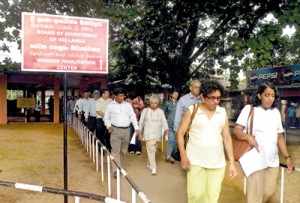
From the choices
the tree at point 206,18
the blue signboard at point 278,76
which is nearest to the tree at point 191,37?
the tree at point 206,18

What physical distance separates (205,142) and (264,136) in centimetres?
76

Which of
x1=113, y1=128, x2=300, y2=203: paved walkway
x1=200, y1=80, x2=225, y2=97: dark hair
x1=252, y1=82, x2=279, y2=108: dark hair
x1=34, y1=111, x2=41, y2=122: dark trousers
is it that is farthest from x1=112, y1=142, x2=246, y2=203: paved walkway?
x1=34, y1=111, x2=41, y2=122: dark trousers

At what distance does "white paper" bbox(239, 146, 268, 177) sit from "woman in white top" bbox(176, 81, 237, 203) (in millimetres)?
211

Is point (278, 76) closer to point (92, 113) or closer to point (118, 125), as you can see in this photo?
point (92, 113)

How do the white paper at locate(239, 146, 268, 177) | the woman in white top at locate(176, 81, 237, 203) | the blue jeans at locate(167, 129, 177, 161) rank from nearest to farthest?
the woman in white top at locate(176, 81, 237, 203) < the white paper at locate(239, 146, 268, 177) < the blue jeans at locate(167, 129, 177, 161)

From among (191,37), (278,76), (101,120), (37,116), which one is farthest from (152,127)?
(278,76)

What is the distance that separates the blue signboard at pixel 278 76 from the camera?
67.2 ft

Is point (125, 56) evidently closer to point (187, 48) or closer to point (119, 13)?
point (187, 48)

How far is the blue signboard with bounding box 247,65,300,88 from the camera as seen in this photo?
20.5 m

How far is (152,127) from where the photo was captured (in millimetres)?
7648

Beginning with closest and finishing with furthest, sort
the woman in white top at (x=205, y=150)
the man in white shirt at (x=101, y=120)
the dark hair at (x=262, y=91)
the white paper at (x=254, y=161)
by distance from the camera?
the woman in white top at (x=205, y=150), the white paper at (x=254, y=161), the dark hair at (x=262, y=91), the man in white shirt at (x=101, y=120)

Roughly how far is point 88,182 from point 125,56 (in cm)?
1365

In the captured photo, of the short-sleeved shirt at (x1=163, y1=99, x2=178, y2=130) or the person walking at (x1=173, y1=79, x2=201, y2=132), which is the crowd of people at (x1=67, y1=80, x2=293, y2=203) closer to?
the person walking at (x1=173, y1=79, x2=201, y2=132)

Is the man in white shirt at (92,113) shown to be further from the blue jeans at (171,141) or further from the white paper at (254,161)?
the white paper at (254,161)
